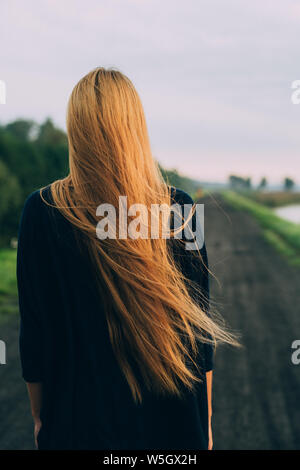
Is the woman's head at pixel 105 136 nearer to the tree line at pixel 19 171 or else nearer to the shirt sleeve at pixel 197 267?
the shirt sleeve at pixel 197 267

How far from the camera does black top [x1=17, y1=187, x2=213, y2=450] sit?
1298 mm

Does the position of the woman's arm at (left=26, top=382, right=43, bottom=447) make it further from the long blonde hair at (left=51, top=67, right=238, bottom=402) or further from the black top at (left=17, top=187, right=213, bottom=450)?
the long blonde hair at (left=51, top=67, right=238, bottom=402)

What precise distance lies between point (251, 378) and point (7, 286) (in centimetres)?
518

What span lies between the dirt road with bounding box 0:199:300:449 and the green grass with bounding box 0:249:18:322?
0.44 m

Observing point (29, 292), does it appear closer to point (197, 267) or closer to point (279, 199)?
point (197, 267)

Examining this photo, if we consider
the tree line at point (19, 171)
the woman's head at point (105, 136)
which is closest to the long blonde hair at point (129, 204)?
the woman's head at point (105, 136)

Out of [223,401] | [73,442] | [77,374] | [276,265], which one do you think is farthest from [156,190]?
[276,265]

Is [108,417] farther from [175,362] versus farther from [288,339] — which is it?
[288,339]

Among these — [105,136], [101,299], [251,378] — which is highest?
[105,136]

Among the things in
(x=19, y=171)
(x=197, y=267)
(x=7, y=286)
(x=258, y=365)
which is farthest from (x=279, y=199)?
(x=197, y=267)

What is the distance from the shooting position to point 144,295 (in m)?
1.31

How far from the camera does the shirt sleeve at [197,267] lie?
55.7 inches

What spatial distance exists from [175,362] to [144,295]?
0.26m
